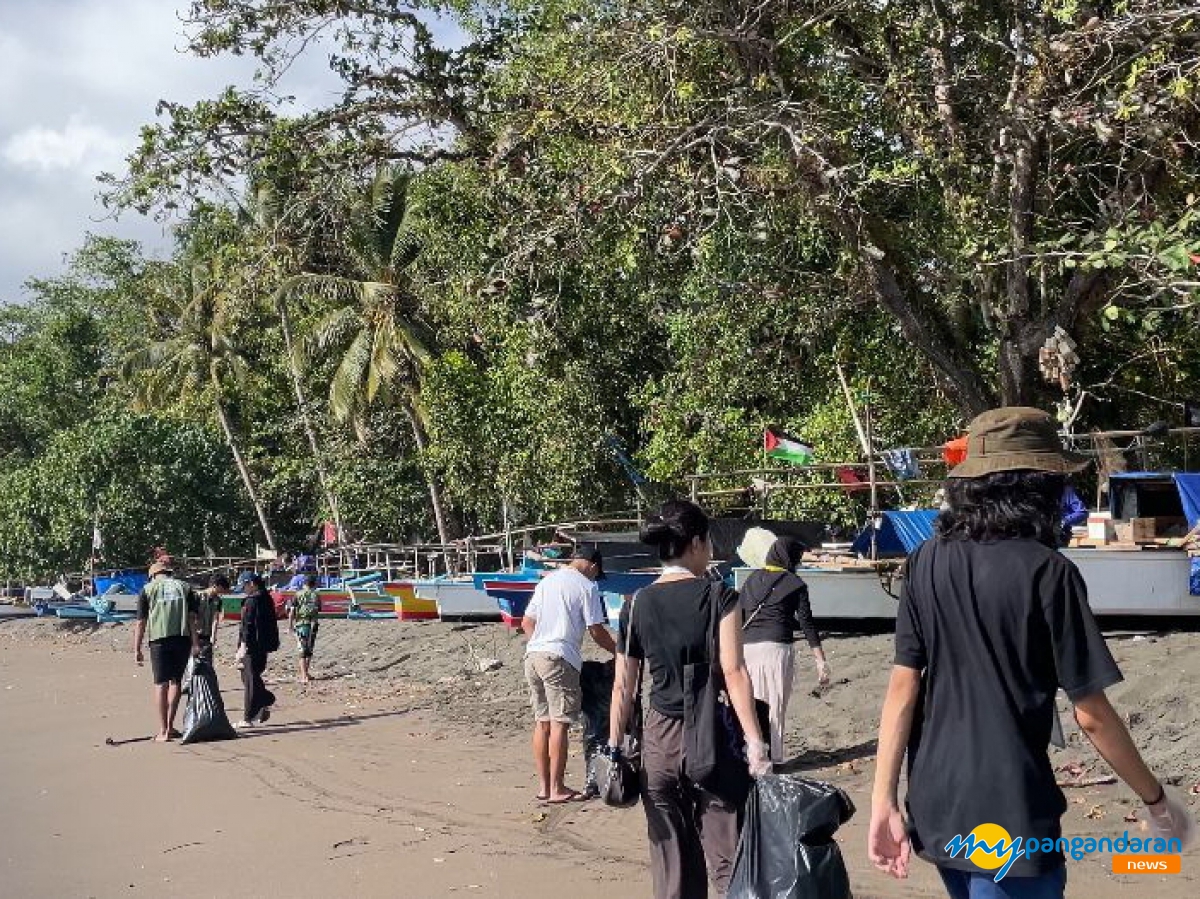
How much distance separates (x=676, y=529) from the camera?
4945 millimetres

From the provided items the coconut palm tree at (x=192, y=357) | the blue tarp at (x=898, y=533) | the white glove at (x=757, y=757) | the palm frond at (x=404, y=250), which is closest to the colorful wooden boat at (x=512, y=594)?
the blue tarp at (x=898, y=533)

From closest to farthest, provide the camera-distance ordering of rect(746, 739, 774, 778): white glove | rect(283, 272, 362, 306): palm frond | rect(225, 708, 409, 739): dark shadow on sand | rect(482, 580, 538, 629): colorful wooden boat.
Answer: rect(746, 739, 774, 778): white glove → rect(225, 708, 409, 739): dark shadow on sand → rect(482, 580, 538, 629): colorful wooden boat → rect(283, 272, 362, 306): palm frond

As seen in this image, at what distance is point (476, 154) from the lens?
1922 centimetres

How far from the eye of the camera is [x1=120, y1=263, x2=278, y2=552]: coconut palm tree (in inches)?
1389

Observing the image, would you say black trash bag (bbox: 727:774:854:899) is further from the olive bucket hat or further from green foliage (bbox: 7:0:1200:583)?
green foliage (bbox: 7:0:1200:583)

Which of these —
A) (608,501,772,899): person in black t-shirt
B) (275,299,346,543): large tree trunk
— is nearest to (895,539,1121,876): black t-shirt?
(608,501,772,899): person in black t-shirt

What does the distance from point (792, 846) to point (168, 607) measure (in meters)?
9.15

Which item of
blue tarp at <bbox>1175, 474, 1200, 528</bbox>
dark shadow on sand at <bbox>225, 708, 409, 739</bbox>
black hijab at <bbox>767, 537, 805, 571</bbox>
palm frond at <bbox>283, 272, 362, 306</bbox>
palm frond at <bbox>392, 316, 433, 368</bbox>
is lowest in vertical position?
dark shadow on sand at <bbox>225, 708, 409, 739</bbox>

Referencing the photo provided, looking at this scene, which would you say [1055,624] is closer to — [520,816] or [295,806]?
[520,816]

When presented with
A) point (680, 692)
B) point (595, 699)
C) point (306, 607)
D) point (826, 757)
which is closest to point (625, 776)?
point (680, 692)

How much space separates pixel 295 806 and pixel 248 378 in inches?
1048

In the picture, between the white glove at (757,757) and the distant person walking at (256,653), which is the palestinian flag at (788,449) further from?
the white glove at (757,757)

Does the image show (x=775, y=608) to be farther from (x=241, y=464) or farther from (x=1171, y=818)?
(x=241, y=464)

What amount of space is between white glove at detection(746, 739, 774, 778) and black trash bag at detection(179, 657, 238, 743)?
834 centimetres
